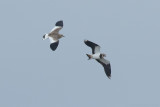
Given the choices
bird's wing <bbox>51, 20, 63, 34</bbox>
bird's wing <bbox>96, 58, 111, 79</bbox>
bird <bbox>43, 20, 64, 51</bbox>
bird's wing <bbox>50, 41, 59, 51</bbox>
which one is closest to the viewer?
bird's wing <bbox>96, 58, 111, 79</bbox>

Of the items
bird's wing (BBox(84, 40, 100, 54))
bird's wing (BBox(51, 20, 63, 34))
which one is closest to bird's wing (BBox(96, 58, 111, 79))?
bird's wing (BBox(84, 40, 100, 54))

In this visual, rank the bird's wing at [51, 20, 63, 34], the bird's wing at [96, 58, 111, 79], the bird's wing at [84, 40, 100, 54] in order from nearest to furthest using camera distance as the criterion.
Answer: the bird's wing at [84, 40, 100, 54] < the bird's wing at [96, 58, 111, 79] < the bird's wing at [51, 20, 63, 34]

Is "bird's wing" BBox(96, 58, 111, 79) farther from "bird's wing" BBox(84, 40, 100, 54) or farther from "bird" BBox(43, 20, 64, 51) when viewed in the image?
"bird" BBox(43, 20, 64, 51)

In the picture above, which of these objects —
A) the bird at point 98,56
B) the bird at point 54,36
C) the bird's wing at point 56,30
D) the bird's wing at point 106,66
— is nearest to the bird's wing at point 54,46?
the bird at point 54,36

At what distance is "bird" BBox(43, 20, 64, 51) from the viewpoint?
6619 cm

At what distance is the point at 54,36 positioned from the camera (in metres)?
67.9

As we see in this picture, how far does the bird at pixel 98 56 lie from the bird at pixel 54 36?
8.10 m

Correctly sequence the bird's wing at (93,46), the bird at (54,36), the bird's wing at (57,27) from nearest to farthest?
the bird's wing at (93,46)
the bird at (54,36)
the bird's wing at (57,27)

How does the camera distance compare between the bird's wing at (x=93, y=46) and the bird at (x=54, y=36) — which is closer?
the bird's wing at (x=93, y=46)

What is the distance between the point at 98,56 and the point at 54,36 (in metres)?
10.6

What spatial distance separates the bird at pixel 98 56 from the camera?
57938 mm

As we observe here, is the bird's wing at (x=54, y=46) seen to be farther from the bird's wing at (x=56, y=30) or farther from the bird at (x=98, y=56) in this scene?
the bird at (x=98, y=56)

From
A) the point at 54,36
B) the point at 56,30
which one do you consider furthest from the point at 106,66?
the point at 56,30

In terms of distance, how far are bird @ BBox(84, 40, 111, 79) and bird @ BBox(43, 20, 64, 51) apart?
810 cm
